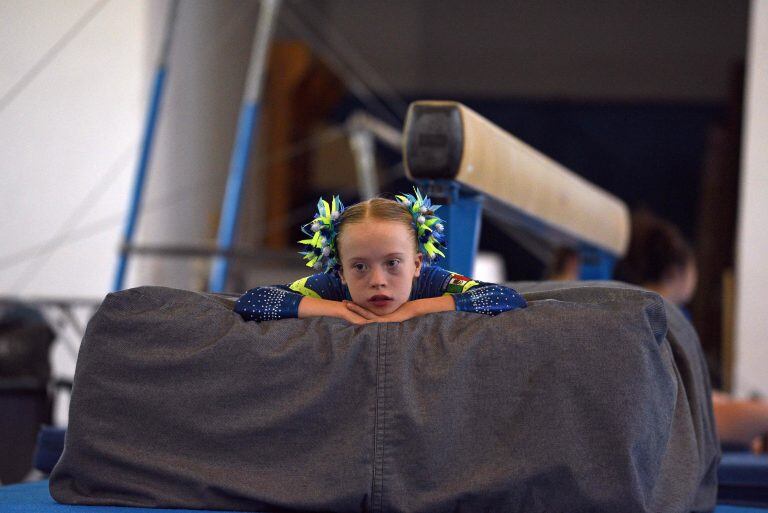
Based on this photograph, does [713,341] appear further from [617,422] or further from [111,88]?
[617,422]

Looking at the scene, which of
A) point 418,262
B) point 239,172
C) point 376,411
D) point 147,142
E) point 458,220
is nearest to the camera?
point 376,411

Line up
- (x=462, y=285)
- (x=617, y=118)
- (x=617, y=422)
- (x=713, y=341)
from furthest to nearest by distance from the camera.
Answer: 1. (x=617, y=118)
2. (x=713, y=341)
3. (x=462, y=285)
4. (x=617, y=422)

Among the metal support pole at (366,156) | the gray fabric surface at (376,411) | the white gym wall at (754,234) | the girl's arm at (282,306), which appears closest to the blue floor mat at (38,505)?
the gray fabric surface at (376,411)

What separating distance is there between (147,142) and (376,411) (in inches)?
96.8

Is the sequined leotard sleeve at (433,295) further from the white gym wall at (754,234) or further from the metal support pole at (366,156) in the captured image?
the white gym wall at (754,234)

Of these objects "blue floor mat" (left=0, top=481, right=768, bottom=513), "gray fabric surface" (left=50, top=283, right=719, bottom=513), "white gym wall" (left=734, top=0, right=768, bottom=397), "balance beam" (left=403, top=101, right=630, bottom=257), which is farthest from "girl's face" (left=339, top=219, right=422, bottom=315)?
"white gym wall" (left=734, top=0, right=768, bottom=397)

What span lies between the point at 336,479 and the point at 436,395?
0.17 metres

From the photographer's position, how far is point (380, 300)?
5.24ft

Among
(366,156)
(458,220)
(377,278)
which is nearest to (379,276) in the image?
(377,278)

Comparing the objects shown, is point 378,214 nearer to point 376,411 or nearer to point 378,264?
point 378,264

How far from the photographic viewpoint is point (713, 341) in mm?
6168

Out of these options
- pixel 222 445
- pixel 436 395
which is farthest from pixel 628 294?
pixel 222 445

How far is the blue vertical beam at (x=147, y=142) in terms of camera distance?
3.62m

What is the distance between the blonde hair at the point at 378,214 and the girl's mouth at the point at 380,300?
0.12 m
